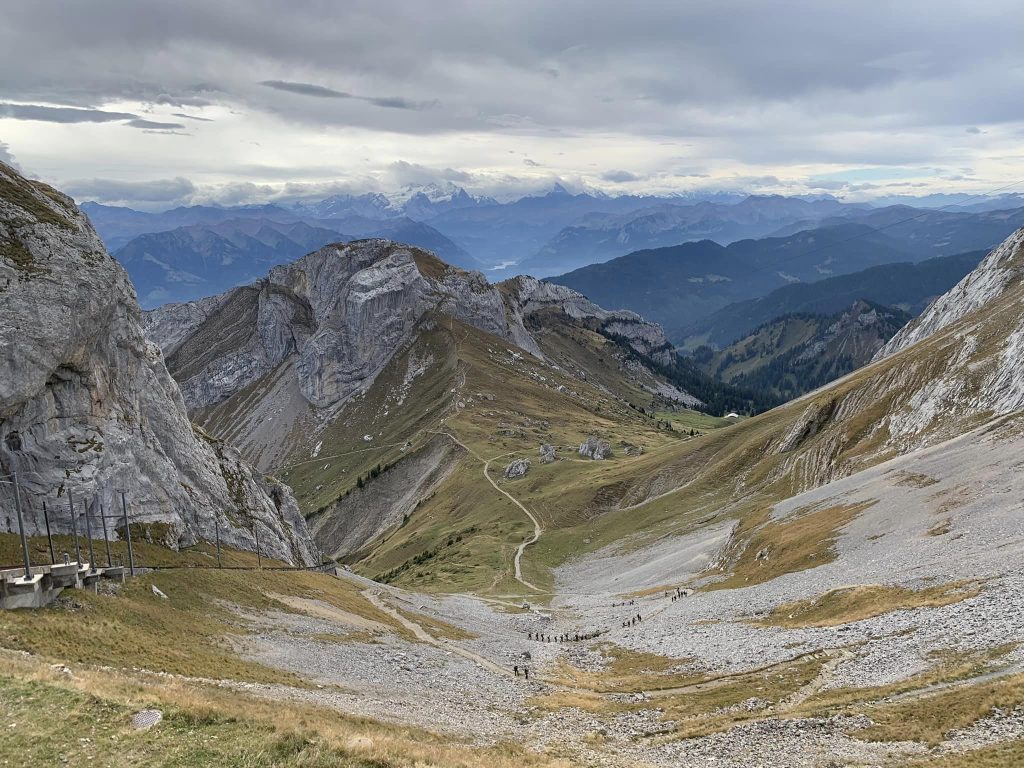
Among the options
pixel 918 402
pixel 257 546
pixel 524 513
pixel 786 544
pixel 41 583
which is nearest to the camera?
pixel 41 583

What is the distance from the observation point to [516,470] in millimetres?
173125

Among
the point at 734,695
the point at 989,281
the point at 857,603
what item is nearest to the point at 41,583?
the point at 734,695

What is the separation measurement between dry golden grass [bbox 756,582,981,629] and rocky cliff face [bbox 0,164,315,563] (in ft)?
200

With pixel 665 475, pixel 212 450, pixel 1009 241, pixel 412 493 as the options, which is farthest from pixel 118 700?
pixel 1009 241

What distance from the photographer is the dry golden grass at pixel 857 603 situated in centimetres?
4358

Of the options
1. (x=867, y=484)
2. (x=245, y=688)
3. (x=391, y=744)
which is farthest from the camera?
(x=867, y=484)

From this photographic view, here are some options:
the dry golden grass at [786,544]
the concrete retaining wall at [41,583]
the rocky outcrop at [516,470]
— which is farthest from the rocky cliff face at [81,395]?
the rocky outcrop at [516,470]

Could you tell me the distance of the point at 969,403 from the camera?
3718 inches

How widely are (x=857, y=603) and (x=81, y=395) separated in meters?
75.8

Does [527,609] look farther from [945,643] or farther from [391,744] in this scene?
[391,744]

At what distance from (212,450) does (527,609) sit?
5068 centimetres

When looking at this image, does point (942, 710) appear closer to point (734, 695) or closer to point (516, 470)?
point (734, 695)

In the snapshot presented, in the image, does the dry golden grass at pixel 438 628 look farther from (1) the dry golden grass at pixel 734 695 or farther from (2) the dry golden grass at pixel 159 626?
(1) the dry golden grass at pixel 734 695

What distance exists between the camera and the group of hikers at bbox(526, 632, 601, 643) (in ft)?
226
